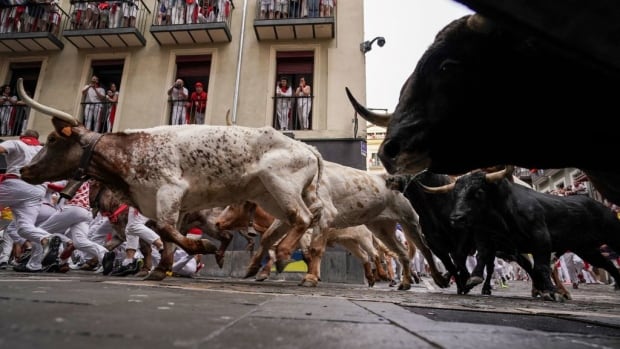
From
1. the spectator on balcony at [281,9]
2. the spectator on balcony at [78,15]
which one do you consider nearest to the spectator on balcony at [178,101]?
the spectator on balcony at [281,9]

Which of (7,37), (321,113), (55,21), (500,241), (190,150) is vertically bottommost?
(500,241)

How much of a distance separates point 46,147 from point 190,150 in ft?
6.46

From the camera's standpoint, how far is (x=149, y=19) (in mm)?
16094

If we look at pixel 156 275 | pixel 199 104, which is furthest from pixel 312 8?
pixel 156 275

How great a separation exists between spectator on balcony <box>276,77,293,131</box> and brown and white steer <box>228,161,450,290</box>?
248 inches

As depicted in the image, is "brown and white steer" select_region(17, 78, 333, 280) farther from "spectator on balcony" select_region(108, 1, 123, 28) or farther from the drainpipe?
"spectator on balcony" select_region(108, 1, 123, 28)

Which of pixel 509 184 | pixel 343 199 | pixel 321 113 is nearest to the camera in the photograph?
pixel 509 184

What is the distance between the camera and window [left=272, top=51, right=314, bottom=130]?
1418 centimetres

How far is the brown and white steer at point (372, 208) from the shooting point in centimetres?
744

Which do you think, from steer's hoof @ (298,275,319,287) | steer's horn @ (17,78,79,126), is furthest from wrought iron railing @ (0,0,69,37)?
steer's hoof @ (298,275,319,287)

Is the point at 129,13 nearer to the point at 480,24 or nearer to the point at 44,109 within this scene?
the point at 44,109

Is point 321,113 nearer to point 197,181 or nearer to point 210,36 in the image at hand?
point 210,36

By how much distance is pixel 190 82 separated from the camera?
54.0 ft

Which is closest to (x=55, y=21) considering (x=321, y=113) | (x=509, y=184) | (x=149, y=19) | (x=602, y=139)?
(x=149, y=19)
